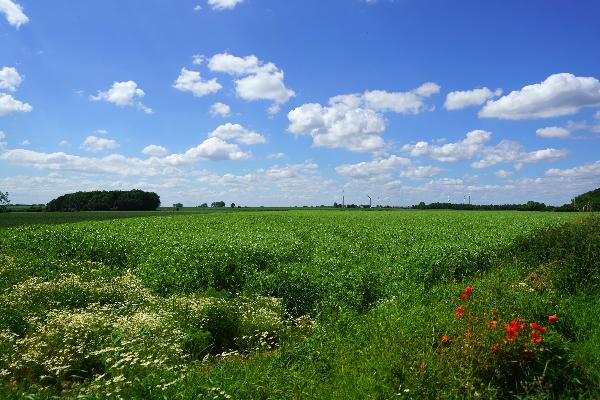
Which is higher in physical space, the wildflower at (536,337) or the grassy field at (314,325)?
the wildflower at (536,337)

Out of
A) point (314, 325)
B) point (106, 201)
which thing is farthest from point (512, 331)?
point (106, 201)

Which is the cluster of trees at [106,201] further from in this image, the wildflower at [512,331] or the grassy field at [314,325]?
the wildflower at [512,331]

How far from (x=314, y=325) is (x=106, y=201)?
356 ft

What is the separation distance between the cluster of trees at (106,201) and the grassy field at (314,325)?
94.0m

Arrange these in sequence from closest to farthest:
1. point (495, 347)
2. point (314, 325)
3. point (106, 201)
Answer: point (495, 347) < point (314, 325) < point (106, 201)

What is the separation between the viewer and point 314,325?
977cm

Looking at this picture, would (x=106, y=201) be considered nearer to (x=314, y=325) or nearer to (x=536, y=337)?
(x=314, y=325)

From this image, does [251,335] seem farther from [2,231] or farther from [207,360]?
[2,231]

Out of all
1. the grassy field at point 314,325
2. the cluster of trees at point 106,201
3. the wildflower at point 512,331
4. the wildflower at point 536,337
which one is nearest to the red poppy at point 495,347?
the grassy field at point 314,325

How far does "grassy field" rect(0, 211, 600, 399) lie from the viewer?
6.19 m

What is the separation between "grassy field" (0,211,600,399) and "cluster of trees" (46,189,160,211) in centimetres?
9402

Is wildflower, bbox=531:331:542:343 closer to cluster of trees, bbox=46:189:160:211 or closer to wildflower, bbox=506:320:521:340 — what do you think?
wildflower, bbox=506:320:521:340

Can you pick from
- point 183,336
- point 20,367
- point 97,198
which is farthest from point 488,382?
point 97,198

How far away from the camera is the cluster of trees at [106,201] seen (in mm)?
101875
